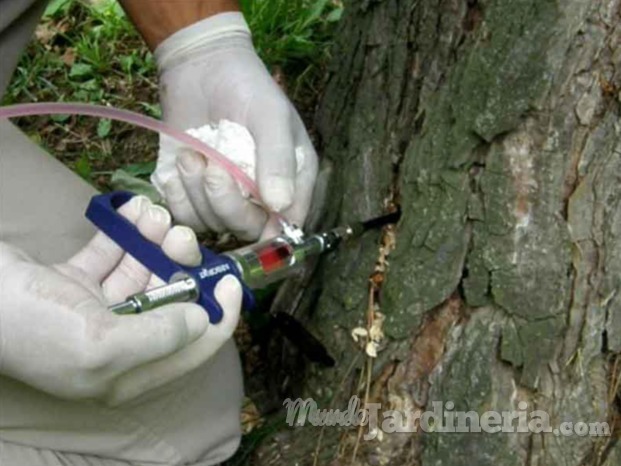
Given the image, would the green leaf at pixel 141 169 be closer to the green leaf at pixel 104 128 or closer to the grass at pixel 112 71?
the grass at pixel 112 71

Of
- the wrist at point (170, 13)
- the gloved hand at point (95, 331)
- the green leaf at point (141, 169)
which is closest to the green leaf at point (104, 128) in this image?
the green leaf at point (141, 169)

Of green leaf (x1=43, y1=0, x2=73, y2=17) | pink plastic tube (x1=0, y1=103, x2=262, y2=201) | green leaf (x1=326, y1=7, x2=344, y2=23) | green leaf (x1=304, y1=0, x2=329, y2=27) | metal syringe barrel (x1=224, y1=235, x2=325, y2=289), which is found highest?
pink plastic tube (x1=0, y1=103, x2=262, y2=201)

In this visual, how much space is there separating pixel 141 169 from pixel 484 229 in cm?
94

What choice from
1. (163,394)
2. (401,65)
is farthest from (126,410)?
(401,65)

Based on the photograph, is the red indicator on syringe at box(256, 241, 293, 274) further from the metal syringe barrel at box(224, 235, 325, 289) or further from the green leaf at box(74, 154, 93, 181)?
the green leaf at box(74, 154, 93, 181)

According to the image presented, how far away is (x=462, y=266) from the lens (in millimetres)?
1291

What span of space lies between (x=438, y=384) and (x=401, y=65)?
0.41 metres

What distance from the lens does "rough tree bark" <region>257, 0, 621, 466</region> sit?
3.96 feet

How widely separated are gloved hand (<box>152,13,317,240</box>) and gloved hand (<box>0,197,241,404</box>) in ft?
0.42

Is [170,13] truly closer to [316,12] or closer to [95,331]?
[95,331]

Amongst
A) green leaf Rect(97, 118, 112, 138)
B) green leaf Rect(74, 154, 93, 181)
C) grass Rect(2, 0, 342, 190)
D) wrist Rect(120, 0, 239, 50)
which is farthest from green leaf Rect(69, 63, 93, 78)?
wrist Rect(120, 0, 239, 50)

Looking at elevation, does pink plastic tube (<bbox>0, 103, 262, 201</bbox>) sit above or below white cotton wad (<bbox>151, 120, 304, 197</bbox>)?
above

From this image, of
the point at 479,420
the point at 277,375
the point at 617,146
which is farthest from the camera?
the point at 277,375

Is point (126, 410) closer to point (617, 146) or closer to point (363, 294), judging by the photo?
point (363, 294)
